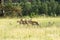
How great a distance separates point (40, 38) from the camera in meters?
9.13

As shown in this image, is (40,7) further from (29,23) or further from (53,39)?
(53,39)

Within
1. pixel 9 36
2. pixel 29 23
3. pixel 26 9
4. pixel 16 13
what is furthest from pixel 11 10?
pixel 9 36

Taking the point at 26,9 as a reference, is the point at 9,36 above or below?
above

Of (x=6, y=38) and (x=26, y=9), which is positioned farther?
(x=26, y=9)

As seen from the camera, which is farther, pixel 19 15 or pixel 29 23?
pixel 19 15

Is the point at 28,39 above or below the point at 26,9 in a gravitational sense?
above

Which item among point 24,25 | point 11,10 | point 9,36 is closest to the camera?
point 9,36

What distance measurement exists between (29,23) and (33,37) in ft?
12.5

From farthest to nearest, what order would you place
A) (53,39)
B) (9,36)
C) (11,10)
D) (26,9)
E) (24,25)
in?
(26,9) → (11,10) → (24,25) → (9,36) → (53,39)

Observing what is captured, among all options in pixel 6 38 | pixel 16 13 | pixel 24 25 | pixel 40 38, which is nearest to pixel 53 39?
pixel 40 38

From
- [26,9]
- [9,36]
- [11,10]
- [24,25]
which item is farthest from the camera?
[26,9]

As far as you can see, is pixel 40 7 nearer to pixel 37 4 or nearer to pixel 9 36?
pixel 37 4

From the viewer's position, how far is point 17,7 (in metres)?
20.6

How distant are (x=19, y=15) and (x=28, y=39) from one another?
460 inches
